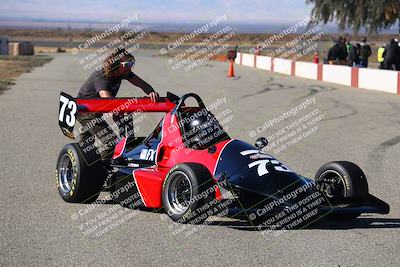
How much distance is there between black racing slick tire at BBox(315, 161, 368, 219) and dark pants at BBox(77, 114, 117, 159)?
8.09 ft

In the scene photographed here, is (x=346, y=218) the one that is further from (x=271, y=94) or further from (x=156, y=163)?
(x=271, y=94)

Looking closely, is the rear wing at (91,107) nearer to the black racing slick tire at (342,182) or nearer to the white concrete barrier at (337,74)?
the black racing slick tire at (342,182)

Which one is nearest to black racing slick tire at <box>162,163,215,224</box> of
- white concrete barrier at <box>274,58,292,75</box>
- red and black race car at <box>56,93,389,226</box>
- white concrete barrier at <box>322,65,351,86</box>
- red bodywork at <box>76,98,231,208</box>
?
red and black race car at <box>56,93,389,226</box>

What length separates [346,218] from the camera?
23.9ft

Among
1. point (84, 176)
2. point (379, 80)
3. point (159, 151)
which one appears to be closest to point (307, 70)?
point (379, 80)

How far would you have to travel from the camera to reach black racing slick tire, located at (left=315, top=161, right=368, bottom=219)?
729cm

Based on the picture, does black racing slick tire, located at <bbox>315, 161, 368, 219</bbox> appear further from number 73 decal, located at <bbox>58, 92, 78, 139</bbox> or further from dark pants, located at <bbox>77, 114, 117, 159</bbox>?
number 73 decal, located at <bbox>58, 92, 78, 139</bbox>

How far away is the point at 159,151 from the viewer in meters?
7.83

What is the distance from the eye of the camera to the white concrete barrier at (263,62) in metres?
37.7

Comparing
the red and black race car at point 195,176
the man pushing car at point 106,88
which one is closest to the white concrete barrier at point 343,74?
the man pushing car at point 106,88

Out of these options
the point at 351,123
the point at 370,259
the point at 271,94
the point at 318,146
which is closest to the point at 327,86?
the point at 271,94

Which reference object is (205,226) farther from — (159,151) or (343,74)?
(343,74)

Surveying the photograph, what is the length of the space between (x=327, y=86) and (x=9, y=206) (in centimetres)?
1942

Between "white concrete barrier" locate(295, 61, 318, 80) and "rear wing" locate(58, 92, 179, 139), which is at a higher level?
"rear wing" locate(58, 92, 179, 139)
